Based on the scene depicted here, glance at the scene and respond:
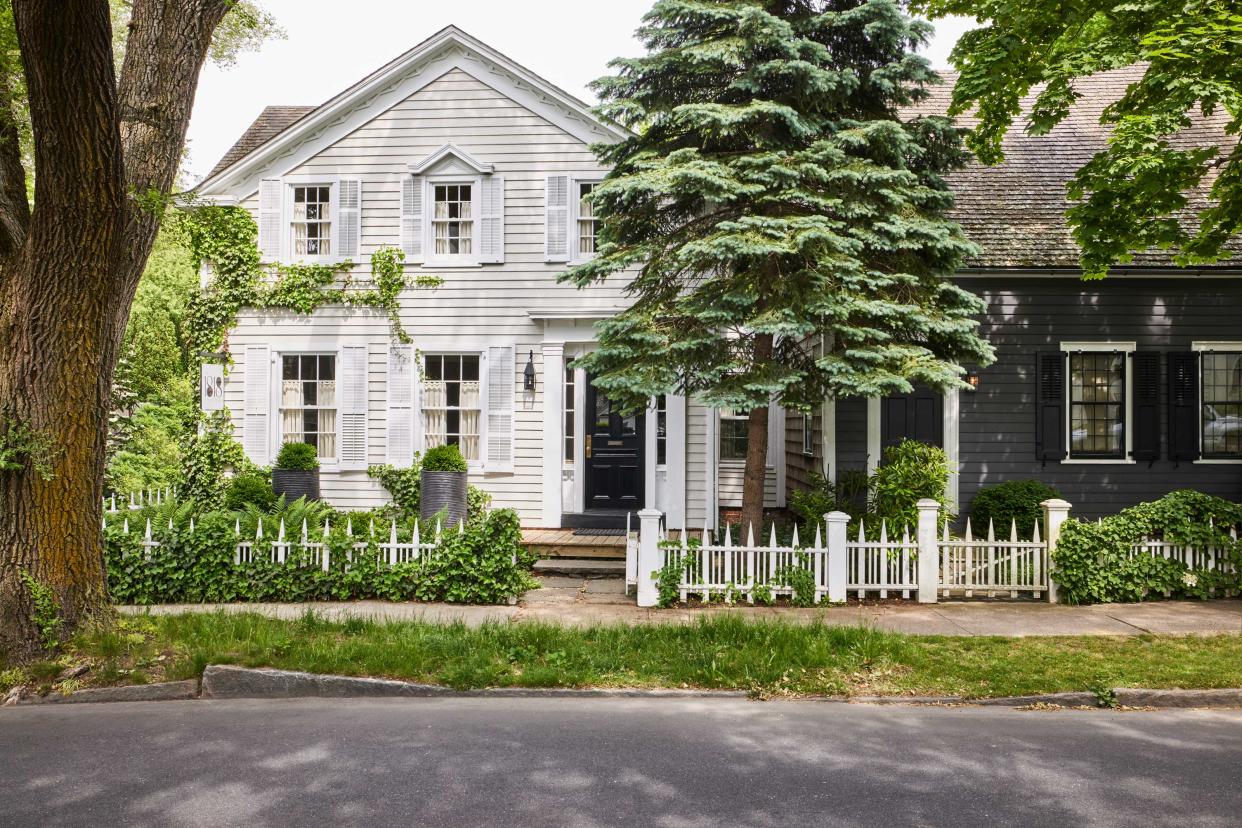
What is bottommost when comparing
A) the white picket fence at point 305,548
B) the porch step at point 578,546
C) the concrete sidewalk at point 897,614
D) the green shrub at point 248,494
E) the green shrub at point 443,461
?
the concrete sidewalk at point 897,614

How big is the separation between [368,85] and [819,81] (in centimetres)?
802

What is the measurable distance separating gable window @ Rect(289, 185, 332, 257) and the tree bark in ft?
26.2

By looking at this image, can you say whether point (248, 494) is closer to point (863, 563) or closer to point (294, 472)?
point (294, 472)

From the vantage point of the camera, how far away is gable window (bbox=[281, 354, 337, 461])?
47.8ft

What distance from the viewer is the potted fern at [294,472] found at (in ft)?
44.3

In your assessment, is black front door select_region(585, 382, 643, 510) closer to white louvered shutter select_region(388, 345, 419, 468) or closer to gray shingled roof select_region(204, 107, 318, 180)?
white louvered shutter select_region(388, 345, 419, 468)

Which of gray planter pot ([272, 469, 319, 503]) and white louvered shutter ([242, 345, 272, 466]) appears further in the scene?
white louvered shutter ([242, 345, 272, 466])

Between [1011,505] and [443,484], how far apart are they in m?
8.37

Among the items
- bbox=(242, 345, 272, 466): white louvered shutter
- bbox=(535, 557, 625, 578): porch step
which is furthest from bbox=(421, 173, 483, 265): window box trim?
bbox=(535, 557, 625, 578): porch step

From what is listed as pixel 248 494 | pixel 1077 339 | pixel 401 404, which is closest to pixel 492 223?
pixel 401 404

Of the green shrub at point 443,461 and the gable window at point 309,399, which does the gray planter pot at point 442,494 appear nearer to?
the green shrub at point 443,461

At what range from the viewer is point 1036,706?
6.64 meters

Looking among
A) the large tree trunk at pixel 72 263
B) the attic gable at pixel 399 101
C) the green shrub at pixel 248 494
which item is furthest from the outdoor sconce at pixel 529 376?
the large tree trunk at pixel 72 263

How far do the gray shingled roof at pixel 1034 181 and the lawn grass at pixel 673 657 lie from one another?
6.92 meters
